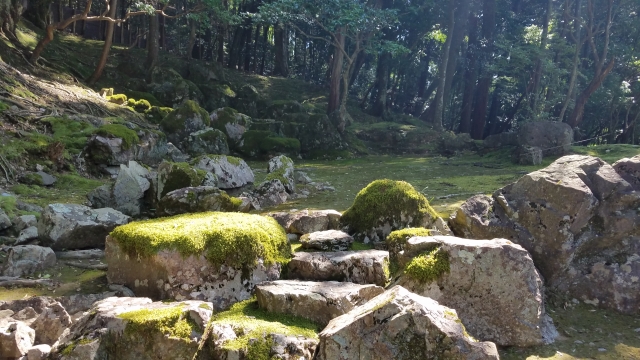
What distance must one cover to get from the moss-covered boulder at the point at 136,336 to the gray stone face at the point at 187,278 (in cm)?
97

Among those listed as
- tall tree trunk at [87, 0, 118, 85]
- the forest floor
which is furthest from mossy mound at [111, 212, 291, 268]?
tall tree trunk at [87, 0, 118, 85]

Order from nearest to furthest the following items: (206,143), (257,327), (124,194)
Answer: (257,327) → (124,194) → (206,143)

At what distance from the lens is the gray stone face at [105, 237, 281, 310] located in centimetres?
445

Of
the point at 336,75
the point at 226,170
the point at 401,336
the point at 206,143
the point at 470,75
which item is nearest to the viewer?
the point at 401,336

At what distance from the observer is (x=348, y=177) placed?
575 inches

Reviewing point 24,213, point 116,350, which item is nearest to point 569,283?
point 116,350

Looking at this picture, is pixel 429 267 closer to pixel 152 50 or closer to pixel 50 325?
pixel 50 325

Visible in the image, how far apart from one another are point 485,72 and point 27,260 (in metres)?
25.7

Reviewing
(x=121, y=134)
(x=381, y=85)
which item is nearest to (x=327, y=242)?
(x=121, y=134)

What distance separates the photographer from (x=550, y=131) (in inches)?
709

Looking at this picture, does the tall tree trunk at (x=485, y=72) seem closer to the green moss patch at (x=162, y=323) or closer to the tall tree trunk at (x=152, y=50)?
the tall tree trunk at (x=152, y=50)

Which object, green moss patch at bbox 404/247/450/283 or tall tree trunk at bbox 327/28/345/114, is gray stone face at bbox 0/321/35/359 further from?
tall tree trunk at bbox 327/28/345/114

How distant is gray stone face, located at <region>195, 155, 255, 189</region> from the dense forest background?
26.7ft

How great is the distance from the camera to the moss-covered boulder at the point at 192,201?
752cm
